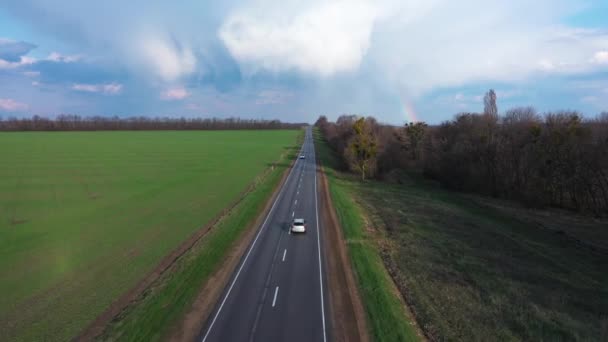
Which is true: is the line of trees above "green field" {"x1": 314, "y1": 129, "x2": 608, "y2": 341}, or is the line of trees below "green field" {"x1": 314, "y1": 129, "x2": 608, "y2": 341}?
above

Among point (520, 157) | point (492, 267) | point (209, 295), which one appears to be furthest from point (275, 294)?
point (520, 157)

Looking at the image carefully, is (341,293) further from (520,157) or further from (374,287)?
(520,157)

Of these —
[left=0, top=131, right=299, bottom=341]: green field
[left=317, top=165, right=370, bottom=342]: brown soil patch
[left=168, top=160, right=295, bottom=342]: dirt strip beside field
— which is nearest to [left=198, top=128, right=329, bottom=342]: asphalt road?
[left=168, top=160, right=295, bottom=342]: dirt strip beside field

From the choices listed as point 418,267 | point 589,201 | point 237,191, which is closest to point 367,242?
point 418,267

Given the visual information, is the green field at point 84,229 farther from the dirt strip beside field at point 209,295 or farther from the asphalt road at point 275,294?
the asphalt road at point 275,294

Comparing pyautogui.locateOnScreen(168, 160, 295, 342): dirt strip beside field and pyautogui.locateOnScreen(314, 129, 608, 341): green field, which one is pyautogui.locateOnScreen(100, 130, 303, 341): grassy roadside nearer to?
pyautogui.locateOnScreen(168, 160, 295, 342): dirt strip beside field

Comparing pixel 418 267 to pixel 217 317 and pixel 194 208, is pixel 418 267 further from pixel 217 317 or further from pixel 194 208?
pixel 194 208
